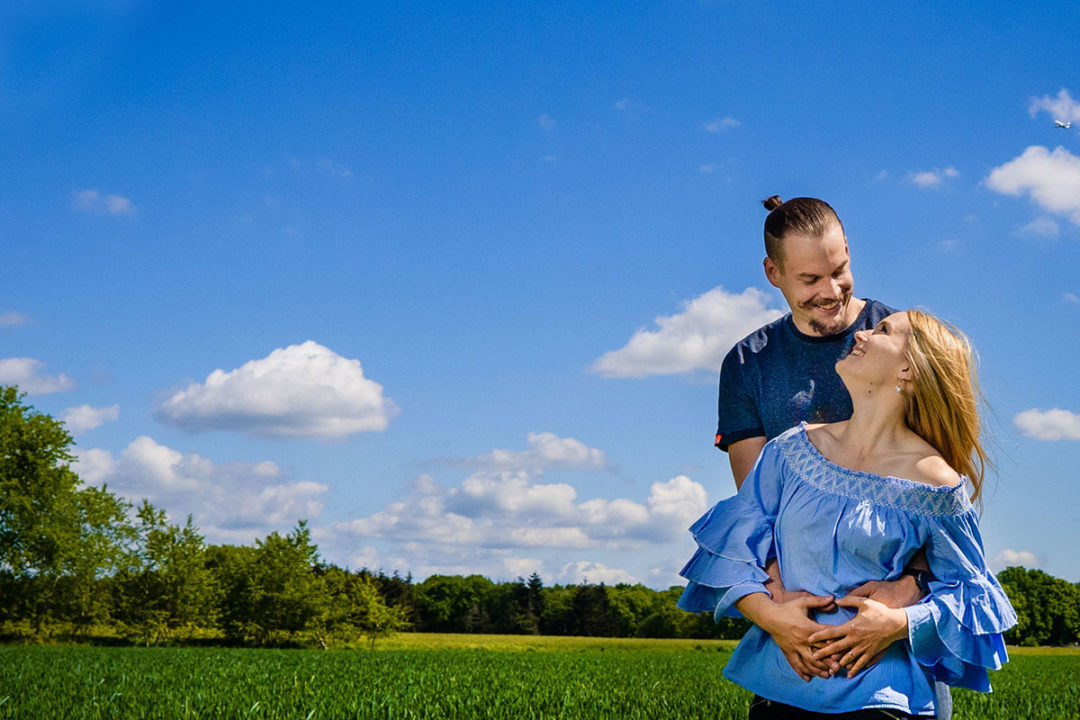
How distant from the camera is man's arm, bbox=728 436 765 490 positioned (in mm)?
3959

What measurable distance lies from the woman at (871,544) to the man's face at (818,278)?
72 centimetres

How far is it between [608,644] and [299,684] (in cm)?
4561

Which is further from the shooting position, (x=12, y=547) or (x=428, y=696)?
(x=12, y=547)

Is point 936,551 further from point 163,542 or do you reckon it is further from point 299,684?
point 163,542

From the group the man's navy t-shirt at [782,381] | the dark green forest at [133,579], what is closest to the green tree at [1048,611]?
the dark green forest at [133,579]

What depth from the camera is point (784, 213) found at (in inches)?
151

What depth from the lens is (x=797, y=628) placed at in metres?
2.70

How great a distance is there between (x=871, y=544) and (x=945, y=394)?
580mm

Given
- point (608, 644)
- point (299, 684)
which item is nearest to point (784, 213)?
point (299, 684)

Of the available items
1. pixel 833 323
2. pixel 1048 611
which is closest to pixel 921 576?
pixel 833 323

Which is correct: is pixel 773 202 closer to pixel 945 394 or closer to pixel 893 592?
pixel 945 394

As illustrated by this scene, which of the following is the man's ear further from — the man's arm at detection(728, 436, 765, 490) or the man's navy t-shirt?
the man's arm at detection(728, 436, 765, 490)

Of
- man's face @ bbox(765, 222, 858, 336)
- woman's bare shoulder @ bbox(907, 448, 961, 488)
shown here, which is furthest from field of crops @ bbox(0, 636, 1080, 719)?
woman's bare shoulder @ bbox(907, 448, 961, 488)

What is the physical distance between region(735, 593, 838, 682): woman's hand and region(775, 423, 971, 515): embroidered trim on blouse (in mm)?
373
